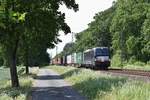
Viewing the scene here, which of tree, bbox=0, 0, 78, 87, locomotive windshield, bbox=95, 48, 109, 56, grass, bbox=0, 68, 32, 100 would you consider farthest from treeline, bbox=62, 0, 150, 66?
tree, bbox=0, 0, 78, 87

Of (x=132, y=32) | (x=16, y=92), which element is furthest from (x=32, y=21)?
(x=132, y=32)

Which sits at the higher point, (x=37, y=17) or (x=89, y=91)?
(x=37, y=17)

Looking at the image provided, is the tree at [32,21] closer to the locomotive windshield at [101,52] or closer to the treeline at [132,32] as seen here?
the locomotive windshield at [101,52]

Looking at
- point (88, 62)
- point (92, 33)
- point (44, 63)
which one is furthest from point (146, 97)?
point (44, 63)

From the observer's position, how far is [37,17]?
3309 cm

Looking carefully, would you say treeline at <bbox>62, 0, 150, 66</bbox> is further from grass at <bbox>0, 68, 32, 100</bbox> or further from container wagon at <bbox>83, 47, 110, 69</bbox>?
grass at <bbox>0, 68, 32, 100</bbox>

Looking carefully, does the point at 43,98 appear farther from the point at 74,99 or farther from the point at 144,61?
the point at 144,61

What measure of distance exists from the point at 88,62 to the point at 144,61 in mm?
26747

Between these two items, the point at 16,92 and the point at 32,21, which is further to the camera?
the point at 32,21

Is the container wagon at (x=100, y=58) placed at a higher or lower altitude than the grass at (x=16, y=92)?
higher

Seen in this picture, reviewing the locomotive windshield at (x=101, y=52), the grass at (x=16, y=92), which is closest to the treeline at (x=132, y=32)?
the locomotive windshield at (x=101, y=52)

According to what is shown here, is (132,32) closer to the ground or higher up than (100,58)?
higher up

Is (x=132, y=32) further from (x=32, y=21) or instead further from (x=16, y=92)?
(x=16, y=92)

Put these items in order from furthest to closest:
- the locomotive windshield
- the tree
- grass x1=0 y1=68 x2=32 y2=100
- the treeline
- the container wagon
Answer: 1. the treeline
2. the locomotive windshield
3. the container wagon
4. the tree
5. grass x1=0 y1=68 x2=32 y2=100
